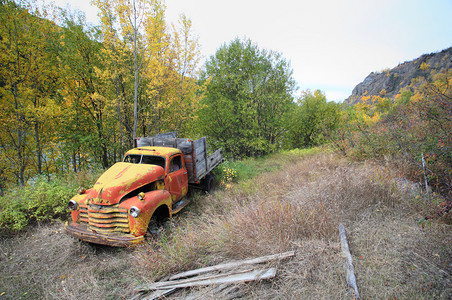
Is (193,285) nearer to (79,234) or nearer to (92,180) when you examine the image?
(79,234)

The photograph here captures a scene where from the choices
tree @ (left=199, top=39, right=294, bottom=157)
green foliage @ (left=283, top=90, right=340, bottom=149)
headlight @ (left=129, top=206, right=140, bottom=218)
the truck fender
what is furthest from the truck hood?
green foliage @ (left=283, top=90, right=340, bottom=149)

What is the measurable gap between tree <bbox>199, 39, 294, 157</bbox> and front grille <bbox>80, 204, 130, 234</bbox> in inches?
396

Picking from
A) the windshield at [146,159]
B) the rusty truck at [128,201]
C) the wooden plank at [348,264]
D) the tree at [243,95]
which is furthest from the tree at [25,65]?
the wooden plank at [348,264]

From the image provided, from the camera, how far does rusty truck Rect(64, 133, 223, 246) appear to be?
3441 mm

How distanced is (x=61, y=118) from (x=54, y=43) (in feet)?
10.1

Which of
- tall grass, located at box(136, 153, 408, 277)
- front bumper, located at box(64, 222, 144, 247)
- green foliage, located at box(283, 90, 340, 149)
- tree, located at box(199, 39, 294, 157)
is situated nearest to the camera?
tall grass, located at box(136, 153, 408, 277)

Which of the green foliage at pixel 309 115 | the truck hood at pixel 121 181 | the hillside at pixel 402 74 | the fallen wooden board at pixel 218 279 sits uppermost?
the hillside at pixel 402 74

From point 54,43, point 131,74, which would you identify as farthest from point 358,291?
point 54,43

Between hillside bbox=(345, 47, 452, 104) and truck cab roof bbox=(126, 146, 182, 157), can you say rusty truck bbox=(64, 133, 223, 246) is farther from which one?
hillside bbox=(345, 47, 452, 104)

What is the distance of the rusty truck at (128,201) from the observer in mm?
3441

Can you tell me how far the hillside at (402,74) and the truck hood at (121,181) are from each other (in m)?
55.9

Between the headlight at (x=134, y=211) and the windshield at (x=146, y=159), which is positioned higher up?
the windshield at (x=146, y=159)

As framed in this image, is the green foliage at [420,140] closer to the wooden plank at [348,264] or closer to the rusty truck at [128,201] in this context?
the wooden plank at [348,264]

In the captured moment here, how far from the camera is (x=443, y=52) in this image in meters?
49.9
